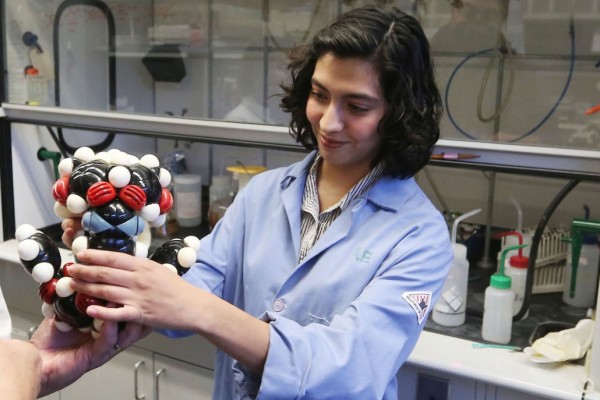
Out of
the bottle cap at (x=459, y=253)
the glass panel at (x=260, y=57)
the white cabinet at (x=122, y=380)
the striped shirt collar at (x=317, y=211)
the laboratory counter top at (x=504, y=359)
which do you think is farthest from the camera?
the glass panel at (x=260, y=57)

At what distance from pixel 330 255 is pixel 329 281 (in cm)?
5

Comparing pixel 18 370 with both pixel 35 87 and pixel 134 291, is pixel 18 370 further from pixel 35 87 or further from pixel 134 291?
pixel 35 87

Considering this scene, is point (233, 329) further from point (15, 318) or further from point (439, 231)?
point (15, 318)

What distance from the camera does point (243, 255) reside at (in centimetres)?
117

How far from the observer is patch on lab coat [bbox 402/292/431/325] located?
3.19ft

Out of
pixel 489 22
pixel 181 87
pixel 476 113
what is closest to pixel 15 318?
pixel 181 87

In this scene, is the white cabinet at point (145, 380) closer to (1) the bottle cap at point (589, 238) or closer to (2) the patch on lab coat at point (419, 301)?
(2) the patch on lab coat at point (419, 301)

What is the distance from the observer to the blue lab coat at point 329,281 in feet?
2.96

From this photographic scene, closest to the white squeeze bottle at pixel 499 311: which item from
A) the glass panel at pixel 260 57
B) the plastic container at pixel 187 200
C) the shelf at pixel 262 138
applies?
the shelf at pixel 262 138

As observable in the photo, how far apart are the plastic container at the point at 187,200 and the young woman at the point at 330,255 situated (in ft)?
3.59

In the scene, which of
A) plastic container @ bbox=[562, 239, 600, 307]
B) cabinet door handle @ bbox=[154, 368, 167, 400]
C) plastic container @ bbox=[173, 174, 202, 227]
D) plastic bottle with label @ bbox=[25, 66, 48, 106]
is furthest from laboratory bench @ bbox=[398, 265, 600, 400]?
plastic bottle with label @ bbox=[25, 66, 48, 106]

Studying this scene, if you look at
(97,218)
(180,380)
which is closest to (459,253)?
(180,380)

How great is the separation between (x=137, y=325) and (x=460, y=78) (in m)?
1.66

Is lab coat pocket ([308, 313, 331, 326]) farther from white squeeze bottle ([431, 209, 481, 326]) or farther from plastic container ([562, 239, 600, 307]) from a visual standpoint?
plastic container ([562, 239, 600, 307])
